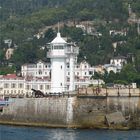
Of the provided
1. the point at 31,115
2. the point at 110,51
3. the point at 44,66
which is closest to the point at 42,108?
the point at 31,115

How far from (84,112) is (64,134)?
745 centimetres

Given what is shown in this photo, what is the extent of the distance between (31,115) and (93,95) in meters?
8.49

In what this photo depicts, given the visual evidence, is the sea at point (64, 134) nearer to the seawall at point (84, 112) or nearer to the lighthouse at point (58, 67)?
the seawall at point (84, 112)

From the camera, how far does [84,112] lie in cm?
7169

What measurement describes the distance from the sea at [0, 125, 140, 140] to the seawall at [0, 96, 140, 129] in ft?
6.56

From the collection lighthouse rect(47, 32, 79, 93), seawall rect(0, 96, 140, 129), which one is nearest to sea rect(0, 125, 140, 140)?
seawall rect(0, 96, 140, 129)

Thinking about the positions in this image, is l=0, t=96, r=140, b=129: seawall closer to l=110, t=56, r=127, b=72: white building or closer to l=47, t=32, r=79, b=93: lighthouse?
Result: l=47, t=32, r=79, b=93: lighthouse

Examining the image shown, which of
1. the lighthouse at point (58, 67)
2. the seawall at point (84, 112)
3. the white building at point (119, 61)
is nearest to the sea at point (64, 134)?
the seawall at point (84, 112)

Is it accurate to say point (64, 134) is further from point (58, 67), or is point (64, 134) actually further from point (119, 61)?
point (119, 61)

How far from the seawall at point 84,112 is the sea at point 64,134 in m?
2.00

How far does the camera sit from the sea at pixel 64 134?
202 ft

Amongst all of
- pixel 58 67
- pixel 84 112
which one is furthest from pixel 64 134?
pixel 58 67

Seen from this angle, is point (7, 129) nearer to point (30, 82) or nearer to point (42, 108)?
point (42, 108)

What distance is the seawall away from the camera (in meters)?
69.8
